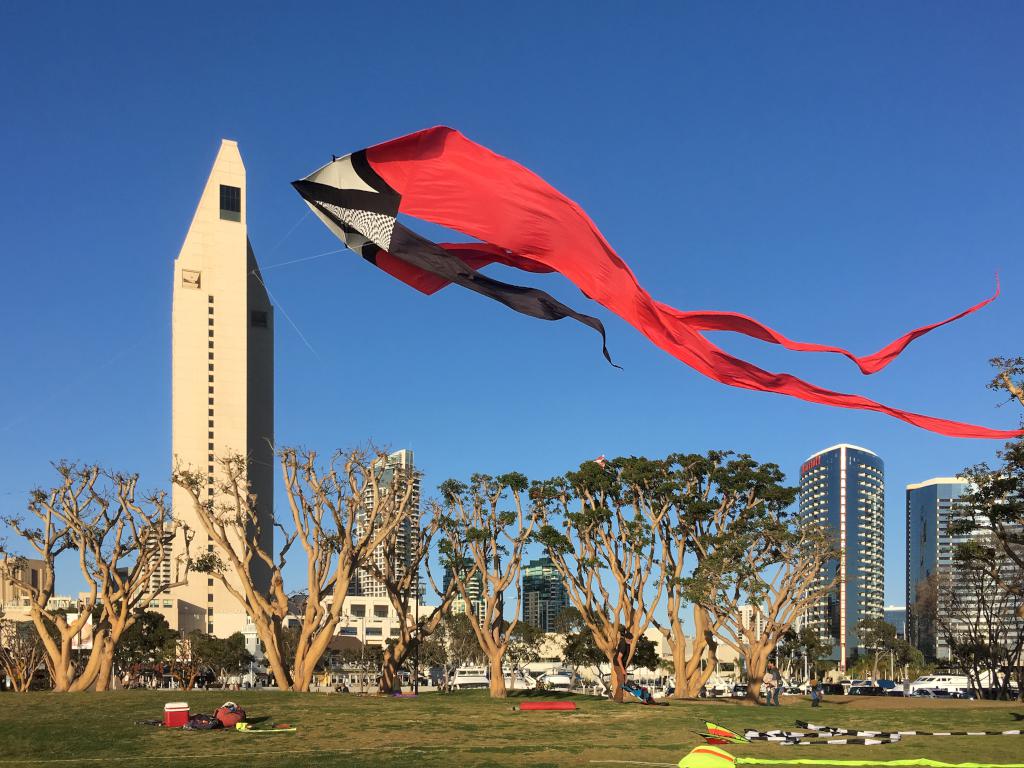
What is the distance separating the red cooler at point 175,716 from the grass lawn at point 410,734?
0.66 meters

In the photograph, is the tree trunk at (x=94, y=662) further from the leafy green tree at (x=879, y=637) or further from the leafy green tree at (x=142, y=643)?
the leafy green tree at (x=879, y=637)

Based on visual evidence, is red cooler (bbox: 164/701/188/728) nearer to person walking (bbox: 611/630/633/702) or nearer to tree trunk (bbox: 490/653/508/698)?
tree trunk (bbox: 490/653/508/698)

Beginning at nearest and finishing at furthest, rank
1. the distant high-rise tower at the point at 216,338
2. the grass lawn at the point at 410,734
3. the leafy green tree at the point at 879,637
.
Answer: the grass lawn at the point at 410,734 < the leafy green tree at the point at 879,637 < the distant high-rise tower at the point at 216,338

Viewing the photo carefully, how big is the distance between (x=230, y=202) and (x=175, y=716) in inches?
4946

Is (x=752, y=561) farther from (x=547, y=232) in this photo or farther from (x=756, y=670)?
(x=547, y=232)

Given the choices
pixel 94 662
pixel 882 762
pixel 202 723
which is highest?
pixel 882 762

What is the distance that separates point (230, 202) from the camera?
143500mm

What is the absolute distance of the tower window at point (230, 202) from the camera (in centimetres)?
14250

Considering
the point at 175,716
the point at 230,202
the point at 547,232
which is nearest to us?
the point at 547,232

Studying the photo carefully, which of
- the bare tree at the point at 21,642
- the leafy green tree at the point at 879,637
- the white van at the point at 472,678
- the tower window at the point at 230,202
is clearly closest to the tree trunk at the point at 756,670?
the bare tree at the point at 21,642

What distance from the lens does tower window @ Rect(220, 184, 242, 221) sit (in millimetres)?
142500

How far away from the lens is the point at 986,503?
1431 inches

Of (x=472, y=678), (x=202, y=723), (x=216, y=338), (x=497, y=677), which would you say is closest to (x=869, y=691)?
(x=497, y=677)

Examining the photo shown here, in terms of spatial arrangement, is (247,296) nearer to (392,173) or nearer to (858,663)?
(858,663)
